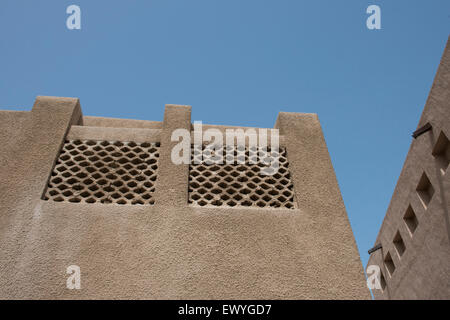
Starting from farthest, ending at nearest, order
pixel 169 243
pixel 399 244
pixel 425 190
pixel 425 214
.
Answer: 1. pixel 399 244
2. pixel 425 190
3. pixel 425 214
4. pixel 169 243

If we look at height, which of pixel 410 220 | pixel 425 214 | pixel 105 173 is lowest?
pixel 105 173

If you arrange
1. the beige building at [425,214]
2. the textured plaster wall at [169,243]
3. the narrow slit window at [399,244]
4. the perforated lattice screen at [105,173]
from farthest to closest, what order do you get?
the narrow slit window at [399,244] < the beige building at [425,214] < the perforated lattice screen at [105,173] < the textured plaster wall at [169,243]

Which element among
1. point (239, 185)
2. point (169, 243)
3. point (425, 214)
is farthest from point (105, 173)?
point (425, 214)

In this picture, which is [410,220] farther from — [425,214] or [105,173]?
[105,173]

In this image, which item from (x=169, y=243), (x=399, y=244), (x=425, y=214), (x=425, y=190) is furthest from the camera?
(x=399, y=244)

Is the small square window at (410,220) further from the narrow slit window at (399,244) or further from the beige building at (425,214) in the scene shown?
the narrow slit window at (399,244)

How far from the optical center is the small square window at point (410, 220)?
925cm

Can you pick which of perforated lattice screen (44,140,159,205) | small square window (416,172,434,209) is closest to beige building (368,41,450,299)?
small square window (416,172,434,209)

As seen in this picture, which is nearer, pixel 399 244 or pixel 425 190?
pixel 425 190

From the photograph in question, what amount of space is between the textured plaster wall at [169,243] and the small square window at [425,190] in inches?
205

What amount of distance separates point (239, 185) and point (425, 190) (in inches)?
242

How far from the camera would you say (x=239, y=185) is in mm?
4438

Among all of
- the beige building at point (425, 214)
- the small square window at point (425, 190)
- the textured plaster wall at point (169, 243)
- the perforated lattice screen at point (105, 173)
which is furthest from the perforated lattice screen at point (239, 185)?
the small square window at point (425, 190)
